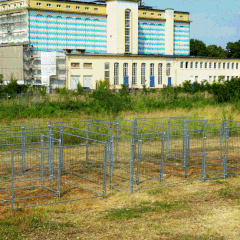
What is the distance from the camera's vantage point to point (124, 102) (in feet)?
107

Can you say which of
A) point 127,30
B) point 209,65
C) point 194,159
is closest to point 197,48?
point 209,65

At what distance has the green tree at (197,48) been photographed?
118 m

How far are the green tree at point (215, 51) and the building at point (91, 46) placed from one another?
63.4ft

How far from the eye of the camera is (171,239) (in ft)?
31.4

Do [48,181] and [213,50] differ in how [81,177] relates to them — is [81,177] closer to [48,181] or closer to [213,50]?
[48,181]

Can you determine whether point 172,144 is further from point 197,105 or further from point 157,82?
point 157,82

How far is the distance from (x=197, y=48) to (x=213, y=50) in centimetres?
462

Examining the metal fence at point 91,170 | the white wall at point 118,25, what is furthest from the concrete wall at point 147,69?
the metal fence at point 91,170

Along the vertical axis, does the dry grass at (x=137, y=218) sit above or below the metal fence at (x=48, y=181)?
below

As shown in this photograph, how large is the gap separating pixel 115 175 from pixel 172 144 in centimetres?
762

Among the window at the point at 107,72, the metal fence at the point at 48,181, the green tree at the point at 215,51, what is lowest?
the metal fence at the point at 48,181

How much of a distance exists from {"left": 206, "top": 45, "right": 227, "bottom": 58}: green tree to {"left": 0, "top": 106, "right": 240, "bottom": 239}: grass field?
106 m

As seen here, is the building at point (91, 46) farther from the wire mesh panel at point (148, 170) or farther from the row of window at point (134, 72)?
the wire mesh panel at point (148, 170)

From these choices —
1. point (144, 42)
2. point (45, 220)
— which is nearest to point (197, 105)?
point (45, 220)
